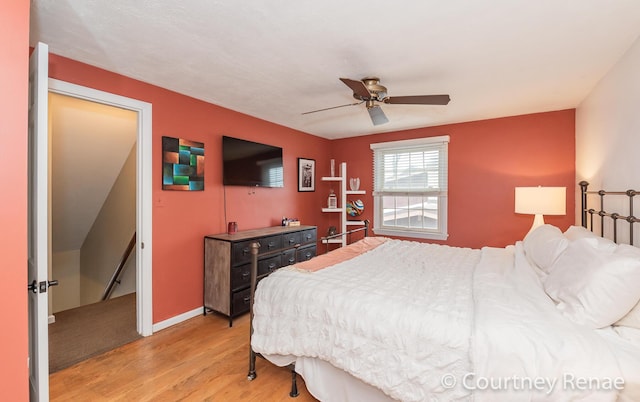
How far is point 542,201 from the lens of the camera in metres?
3.07

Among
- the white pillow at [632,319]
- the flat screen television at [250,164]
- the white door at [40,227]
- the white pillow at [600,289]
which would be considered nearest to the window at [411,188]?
the flat screen television at [250,164]

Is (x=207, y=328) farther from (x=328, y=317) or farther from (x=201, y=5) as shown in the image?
(x=201, y=5)

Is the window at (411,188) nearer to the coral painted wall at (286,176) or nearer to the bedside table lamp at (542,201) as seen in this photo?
the coral painted wall at (286,176)

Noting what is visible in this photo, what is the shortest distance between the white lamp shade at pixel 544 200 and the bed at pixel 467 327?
95cm

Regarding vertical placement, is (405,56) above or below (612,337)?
above

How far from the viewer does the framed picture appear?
468 cm

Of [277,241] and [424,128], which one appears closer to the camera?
[277,241]

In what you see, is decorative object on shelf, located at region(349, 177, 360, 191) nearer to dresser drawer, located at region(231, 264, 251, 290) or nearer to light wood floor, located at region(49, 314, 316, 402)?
dresser drawer, located at region(231, 264, 251, 290)

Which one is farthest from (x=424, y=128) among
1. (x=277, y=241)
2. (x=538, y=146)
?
(x=277, y=241)

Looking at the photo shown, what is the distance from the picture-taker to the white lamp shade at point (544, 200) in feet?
9.93

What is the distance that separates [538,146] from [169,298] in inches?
185

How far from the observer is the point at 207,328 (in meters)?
2.90

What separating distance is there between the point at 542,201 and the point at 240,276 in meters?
3.38

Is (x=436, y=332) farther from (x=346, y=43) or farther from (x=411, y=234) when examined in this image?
(x=411, y=234)
